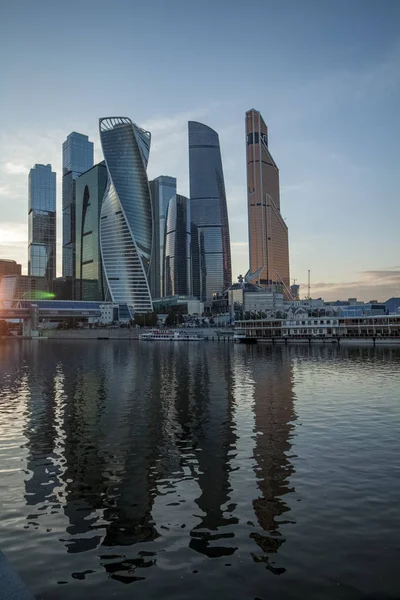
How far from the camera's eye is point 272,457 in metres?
24.2

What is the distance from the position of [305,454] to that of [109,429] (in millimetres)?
Answer: 13308

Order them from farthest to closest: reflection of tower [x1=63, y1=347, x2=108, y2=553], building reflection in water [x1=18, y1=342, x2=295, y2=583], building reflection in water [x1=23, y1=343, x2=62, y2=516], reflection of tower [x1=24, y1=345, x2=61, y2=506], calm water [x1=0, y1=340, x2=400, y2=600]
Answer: reflection of tower [x1=24, y1=345, x2=61, y2=506], building reflection in water [x1=23, y1=343, x2=62, y2=516], reflection of tower [x1=63, y1=347, x2=108, y2=553], building reflection in water [x1=18, y1=342, x2=295, y2=583], calm water [x1=0, y1=340, x2=400, y2=600]

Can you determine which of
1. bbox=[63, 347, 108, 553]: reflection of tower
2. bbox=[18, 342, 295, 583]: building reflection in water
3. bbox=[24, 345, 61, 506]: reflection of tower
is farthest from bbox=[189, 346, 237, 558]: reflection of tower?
bbox=[24, 345, 61, 506]: reflection of tower

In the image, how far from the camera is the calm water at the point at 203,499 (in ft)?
42.6

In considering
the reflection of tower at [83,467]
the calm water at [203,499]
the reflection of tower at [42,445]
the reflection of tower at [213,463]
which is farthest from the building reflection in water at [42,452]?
the reflection of tower at [213,463]

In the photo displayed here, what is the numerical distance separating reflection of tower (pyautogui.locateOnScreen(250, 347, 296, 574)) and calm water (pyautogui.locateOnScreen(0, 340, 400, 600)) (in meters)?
0.08

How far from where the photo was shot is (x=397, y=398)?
4191 centimetres

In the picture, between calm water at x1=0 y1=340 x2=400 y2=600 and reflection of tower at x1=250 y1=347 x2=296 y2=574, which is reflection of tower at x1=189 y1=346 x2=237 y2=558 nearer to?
calm water at x1=0 y1=340 x2=400 y2=600

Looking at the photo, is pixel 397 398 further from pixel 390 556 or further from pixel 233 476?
pixel 390 556

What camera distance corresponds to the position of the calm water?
1298cm

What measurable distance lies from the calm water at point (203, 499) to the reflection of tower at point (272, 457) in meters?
0.08

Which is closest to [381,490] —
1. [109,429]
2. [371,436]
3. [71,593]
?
[371,436]

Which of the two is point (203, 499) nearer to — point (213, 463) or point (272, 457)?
point (213, 463)

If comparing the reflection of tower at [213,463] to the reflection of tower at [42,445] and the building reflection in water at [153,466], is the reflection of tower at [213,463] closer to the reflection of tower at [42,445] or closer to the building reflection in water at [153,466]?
the building reflection in water at [153,466]
